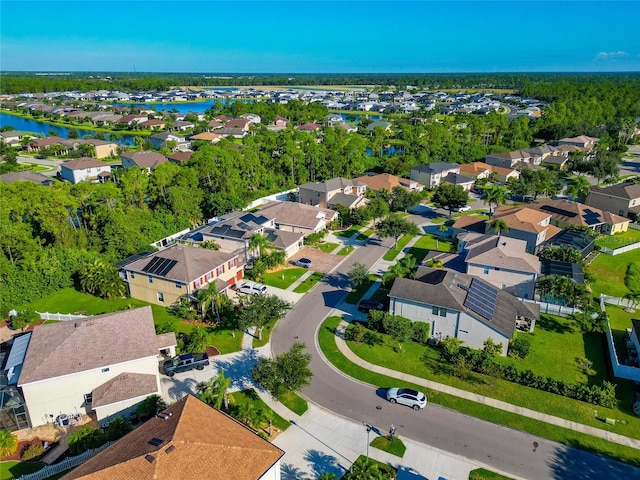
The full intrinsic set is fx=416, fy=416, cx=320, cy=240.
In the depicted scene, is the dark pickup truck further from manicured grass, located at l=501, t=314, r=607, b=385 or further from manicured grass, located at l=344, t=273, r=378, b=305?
manicured grass, located at l=501, t=314, r=607, b=385

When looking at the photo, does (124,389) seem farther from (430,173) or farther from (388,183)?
(430,173)

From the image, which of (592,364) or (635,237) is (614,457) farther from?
(635,237)

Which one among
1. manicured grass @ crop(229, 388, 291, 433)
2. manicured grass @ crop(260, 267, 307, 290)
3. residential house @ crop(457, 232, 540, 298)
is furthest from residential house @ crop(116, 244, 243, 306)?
residential house @ crop(457, 232, 540, 298)

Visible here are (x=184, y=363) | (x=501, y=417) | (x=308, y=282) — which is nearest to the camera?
(x=501, y=417)

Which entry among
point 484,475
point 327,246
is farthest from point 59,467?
point 327,246

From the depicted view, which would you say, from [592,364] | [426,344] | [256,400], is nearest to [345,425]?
[256,400]

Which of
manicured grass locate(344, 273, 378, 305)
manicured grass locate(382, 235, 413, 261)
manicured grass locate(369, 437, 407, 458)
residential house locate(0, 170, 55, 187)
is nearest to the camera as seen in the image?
manicured grass locate(369, 437, 407, 458)

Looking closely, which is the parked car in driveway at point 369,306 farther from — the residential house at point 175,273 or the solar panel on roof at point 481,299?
the residential house at point 175,273
